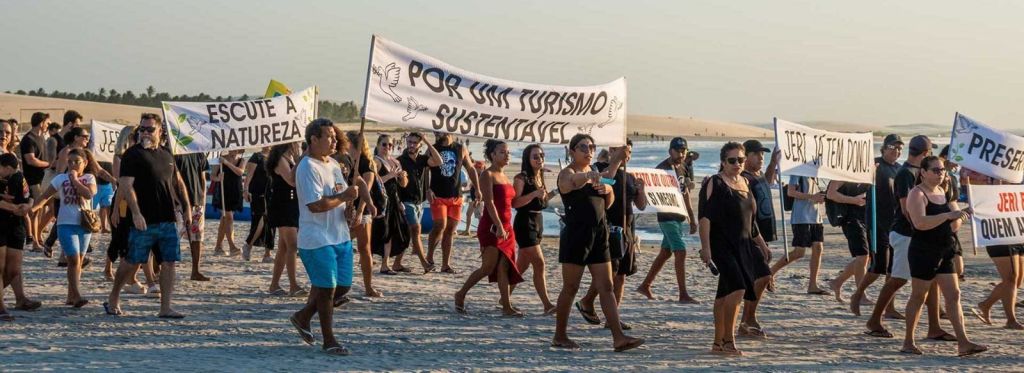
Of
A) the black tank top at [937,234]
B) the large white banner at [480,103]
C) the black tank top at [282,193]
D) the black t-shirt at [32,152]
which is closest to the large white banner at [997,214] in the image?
the black tank top at [937,234]

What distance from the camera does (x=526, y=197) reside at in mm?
10219

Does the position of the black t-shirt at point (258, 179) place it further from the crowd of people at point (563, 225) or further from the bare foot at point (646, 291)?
the bare foot at point (646, 291)

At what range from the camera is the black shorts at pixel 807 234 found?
41.0 ft

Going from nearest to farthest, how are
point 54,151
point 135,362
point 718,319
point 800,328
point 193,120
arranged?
point 135,362 < point 718,319 < point 800,328 < point 193,120 < point 54,151

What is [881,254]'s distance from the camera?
37.4ft

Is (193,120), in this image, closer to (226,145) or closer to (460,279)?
(226,145)

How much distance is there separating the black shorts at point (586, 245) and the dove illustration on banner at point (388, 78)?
5.86 ft

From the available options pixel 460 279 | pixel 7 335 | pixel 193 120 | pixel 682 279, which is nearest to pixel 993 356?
pixel 682 279

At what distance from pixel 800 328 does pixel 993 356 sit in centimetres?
165

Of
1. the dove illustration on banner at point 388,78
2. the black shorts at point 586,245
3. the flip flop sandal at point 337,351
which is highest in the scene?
the dove illustration on banner at point 388,78

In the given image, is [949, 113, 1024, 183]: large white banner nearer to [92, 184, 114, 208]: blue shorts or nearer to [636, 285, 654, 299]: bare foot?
[636, 285, 654, 299]: bare foot

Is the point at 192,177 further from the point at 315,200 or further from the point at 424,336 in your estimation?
the point at 315,200

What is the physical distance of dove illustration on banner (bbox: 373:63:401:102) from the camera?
31.9ft

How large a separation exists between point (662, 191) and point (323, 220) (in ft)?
14.6
